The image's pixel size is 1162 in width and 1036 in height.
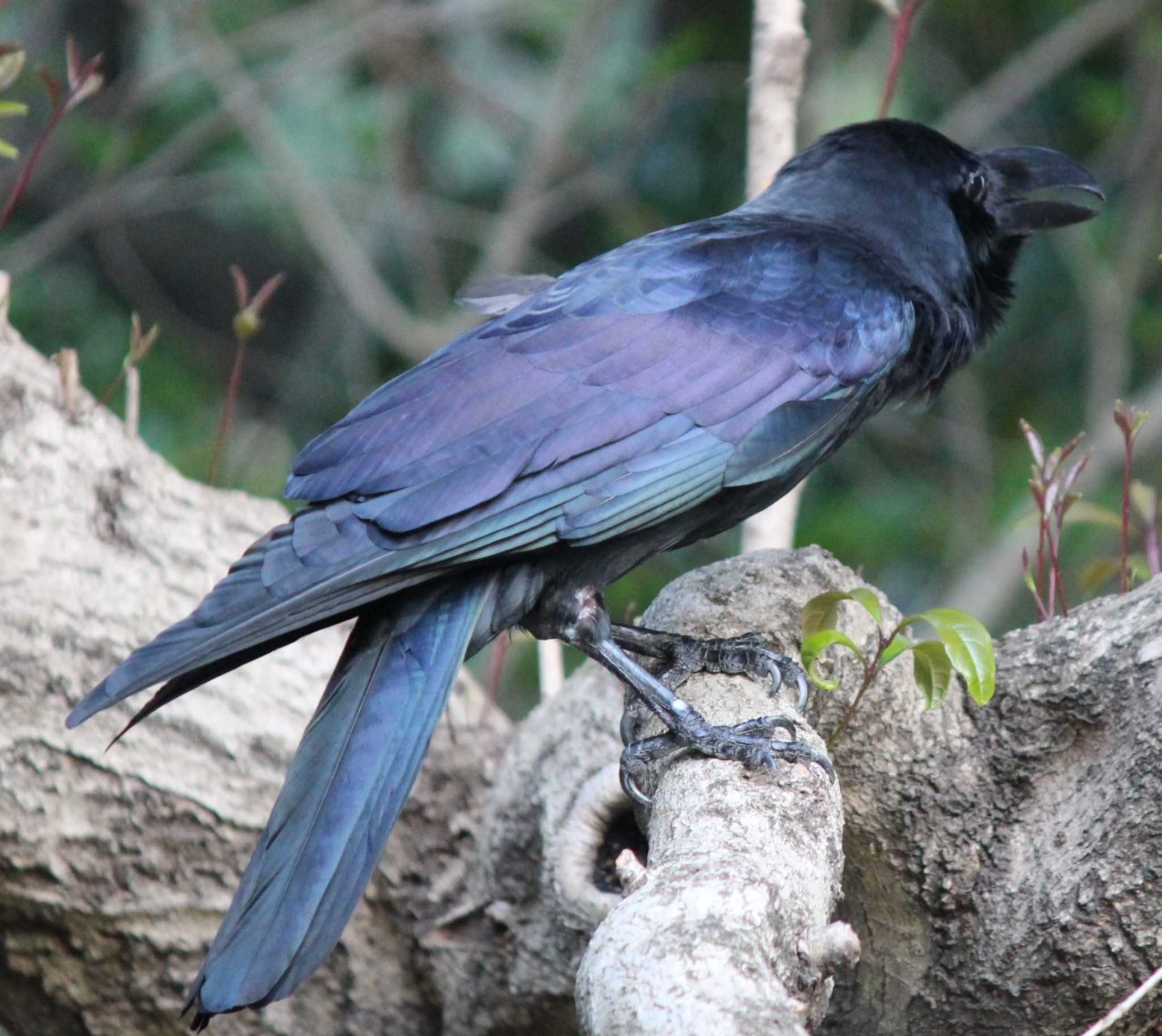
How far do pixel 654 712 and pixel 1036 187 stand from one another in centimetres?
172

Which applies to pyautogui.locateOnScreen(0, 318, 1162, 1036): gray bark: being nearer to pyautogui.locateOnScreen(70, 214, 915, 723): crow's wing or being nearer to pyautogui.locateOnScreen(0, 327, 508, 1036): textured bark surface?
pyautogui.locateOnScreen(0, 327, 508, 1036): textured bark surface

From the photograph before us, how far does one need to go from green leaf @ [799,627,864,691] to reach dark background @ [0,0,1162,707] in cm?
287

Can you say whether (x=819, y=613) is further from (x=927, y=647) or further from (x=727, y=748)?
(x=727, y=748)

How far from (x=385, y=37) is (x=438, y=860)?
3.76 meters

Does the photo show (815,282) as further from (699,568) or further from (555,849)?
(555,849)

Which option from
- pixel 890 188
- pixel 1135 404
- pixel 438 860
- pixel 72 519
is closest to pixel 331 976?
pixel 438 860

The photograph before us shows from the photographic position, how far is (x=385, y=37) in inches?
228

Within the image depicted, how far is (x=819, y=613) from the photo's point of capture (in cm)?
239

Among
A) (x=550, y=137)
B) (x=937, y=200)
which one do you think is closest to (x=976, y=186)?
(x=937, y=200)

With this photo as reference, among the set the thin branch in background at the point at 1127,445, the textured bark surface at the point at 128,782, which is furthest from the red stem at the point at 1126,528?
the textured bark surface at the point at 128,782

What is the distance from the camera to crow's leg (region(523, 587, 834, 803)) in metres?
2.21

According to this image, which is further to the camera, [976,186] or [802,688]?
[976,186]

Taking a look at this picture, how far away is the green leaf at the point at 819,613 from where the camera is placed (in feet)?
7.81

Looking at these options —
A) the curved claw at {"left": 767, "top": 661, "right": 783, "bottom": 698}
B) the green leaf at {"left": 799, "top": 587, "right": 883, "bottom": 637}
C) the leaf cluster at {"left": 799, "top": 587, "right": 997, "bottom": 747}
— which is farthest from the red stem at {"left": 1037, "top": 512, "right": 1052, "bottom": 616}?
the curved claw at {"left": 767, "top": 661, "right": 783, "bottom": 698}
